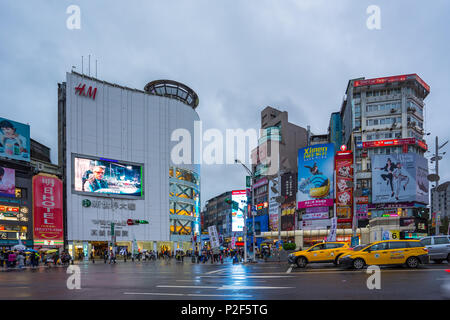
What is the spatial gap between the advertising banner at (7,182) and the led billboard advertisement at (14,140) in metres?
2.17

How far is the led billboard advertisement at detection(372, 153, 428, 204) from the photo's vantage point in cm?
7612

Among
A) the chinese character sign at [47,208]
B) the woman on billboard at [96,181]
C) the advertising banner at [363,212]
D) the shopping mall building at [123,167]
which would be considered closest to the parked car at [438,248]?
the chinese character sign at [47,208]

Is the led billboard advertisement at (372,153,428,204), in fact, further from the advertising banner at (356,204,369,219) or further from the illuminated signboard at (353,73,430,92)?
the illuminated signboard at (353,73,430,92)

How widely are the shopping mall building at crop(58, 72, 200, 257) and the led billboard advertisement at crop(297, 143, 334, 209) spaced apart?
84.5ft

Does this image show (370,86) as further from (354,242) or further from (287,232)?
(354,242)

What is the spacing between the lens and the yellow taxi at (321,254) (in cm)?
2509

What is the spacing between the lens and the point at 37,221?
6050 centimetres

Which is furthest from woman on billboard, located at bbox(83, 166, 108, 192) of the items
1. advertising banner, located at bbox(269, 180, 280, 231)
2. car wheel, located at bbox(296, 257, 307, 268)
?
car wheel, located at bbox(296, 257, 307, 268)

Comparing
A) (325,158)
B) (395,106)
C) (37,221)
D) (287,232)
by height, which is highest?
(395,106)

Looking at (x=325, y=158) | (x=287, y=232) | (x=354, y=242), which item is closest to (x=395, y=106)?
(x=325, y=158)

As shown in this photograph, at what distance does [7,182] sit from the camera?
57.0m
